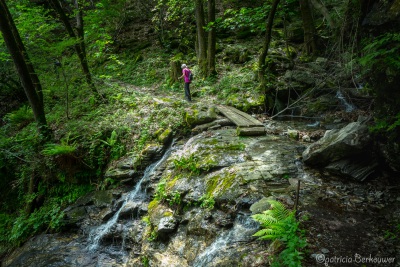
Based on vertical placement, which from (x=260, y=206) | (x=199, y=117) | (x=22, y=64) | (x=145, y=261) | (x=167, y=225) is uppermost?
(x=22, y=64)

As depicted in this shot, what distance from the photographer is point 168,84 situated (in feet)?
49.8

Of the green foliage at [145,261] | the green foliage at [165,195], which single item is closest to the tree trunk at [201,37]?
the green foliage at [165,195]

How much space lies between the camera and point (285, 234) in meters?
3.89

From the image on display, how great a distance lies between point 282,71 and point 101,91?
368 inches

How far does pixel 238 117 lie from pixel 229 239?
538 cm

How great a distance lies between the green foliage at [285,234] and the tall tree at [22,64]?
9.96m

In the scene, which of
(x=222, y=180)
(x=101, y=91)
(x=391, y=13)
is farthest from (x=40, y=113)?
(x=391, y=13)

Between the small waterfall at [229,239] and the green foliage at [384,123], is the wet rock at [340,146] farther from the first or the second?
the small waterfall at [229,239]

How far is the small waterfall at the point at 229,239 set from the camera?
15.6 feet

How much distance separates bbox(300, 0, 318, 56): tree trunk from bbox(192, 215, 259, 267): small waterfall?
10.3 m

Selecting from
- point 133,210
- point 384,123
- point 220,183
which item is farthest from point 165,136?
point 384,123

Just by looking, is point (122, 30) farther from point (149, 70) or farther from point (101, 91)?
point (101, 91)

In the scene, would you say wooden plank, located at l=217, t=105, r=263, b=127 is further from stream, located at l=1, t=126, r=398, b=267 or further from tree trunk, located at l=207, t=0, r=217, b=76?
tree trunk, located at l=207, t=0, r=217, b=76

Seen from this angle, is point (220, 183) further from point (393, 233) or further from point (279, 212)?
point (393, 233)
